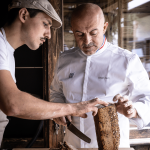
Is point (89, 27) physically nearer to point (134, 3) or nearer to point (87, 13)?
point (87, 13)

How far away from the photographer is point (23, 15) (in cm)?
141

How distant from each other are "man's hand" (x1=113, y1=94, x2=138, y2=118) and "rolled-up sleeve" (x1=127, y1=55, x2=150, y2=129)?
61 millimetres

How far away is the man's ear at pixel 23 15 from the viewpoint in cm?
139

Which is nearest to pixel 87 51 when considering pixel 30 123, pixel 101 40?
pixel 101 40

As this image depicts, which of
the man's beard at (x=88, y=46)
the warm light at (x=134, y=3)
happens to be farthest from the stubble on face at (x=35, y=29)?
the warm light at (x=134, y=3)

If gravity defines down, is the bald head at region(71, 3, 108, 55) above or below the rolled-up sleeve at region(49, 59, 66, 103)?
above

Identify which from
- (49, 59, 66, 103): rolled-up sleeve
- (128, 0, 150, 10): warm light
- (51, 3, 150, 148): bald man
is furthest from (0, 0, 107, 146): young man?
(128, 0, 150, 10): warm light

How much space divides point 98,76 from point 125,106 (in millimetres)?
410

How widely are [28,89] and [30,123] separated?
1.98 ft

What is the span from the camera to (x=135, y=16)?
9.43 feet

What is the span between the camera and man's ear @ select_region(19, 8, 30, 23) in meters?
1.39

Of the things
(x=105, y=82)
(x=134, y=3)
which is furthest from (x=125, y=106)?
(x=134, y=3)

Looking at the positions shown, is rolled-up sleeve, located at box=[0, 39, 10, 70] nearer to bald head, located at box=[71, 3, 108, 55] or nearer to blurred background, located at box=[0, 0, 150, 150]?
bald head, located at box=[71, 3, 108, 55]

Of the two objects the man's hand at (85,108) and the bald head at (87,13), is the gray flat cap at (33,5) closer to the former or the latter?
the bald head at (87,13)
